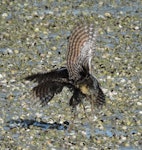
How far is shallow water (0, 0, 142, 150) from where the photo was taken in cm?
974

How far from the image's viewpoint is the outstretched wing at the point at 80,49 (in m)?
8.66

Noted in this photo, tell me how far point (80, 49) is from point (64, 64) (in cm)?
428

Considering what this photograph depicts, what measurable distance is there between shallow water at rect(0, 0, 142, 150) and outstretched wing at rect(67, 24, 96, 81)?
123cm

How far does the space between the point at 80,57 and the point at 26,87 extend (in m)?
3.14

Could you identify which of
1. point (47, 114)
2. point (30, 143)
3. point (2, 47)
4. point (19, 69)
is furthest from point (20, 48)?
point (30, 143)

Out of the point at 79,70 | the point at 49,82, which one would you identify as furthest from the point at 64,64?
the point at 79,70

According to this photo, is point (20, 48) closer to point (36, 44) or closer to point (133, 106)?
point (36, 44)

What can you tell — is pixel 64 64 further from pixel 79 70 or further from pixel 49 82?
pixel 79 70

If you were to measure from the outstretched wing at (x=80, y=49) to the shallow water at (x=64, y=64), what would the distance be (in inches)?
48.6

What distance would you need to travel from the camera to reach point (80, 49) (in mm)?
8656

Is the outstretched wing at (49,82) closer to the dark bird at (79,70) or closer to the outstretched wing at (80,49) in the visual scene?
the dark bird at (79,70)

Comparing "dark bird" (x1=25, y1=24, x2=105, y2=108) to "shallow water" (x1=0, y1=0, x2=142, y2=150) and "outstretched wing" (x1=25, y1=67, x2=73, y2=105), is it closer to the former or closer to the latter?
"outstretched wing" (x1=25, y1=67, x2=73, y2=105)

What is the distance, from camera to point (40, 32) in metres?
14.9

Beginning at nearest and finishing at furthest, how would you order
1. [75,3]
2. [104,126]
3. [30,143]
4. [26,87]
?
1. [30,143]
2. [104,126]
3. [26,87]
4. [75,3]
